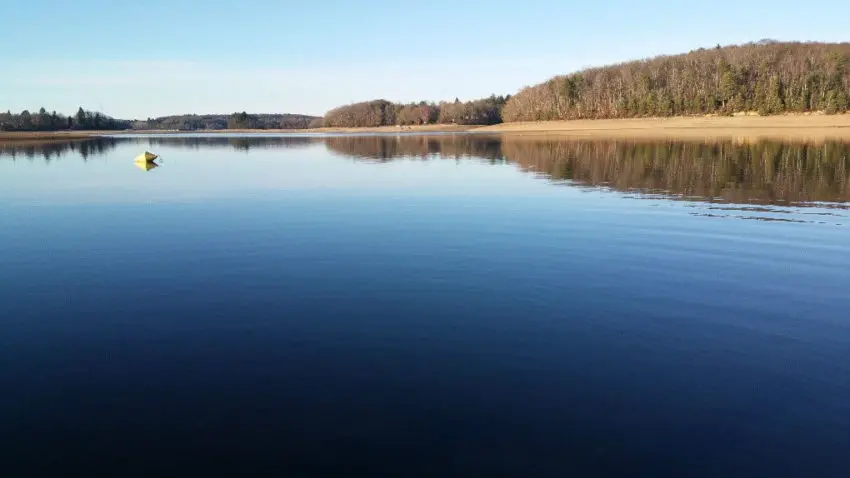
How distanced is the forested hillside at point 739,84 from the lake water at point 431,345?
497 feet

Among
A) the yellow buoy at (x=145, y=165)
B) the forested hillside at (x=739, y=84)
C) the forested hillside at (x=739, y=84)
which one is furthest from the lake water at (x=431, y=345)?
the forested hillside at (x=739, y=84)

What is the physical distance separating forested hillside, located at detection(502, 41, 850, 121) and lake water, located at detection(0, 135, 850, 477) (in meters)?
152

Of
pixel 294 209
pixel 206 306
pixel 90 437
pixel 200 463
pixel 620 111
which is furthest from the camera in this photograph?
pixel 620 111

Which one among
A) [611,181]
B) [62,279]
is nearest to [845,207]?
[611,181]

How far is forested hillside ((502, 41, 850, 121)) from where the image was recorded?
151m

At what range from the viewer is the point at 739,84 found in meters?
167

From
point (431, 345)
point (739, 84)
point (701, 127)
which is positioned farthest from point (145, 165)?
point (739, 84)

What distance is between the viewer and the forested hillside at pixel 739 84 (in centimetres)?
15112

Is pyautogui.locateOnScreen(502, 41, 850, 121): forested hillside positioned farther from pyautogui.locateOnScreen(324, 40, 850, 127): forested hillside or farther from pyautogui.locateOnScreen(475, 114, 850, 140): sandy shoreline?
pyautogui.locateOnScreen(475, 114, 850, 140): sandy shoreline

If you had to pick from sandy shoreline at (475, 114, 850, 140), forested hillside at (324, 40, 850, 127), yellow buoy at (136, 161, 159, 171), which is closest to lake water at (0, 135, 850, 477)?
yellow buoy at (136, 161, 159, 171)

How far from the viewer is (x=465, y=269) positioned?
58.7 feet

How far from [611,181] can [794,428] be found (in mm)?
34019

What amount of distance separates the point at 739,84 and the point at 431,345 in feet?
611

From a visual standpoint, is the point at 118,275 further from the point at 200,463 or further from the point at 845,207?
the point at 845,207
